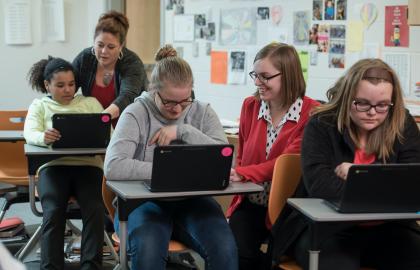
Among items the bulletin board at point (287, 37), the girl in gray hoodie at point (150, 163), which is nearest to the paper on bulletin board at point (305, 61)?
the bulletin board at point (287, 37)

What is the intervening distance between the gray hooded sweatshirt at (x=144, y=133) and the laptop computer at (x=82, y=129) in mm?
570

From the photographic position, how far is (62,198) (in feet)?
10.4

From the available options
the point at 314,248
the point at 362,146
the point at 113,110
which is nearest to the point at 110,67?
the point at 113,110

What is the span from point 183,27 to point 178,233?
9.17ft

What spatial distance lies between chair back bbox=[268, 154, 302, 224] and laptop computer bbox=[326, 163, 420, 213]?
0.36 meters

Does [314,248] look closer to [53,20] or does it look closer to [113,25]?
[113,25]

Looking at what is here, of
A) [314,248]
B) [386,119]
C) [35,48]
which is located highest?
[35,48]

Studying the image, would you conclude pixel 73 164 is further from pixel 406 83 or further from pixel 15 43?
pixel 15 43

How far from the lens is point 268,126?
109 inches

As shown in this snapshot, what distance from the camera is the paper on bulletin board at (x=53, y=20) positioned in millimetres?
5617

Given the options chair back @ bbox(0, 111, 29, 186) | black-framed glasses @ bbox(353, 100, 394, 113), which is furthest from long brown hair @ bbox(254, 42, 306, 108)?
chair back @ bbox(0, 111, 29, 186)

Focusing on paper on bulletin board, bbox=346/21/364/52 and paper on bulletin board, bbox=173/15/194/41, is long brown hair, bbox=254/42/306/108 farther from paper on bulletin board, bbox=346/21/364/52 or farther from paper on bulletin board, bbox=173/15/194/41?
paper on bulletin board, bbox=173/15/194/41

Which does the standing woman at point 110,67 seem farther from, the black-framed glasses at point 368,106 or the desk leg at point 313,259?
the desk leg at point 313,259

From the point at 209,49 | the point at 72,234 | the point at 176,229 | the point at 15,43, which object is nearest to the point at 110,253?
the point at 72,234
